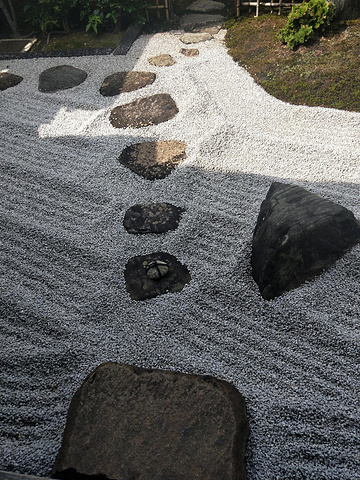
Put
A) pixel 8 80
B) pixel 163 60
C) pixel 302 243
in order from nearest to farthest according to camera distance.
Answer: pixel 302 243, pixel 8 80, pixel 163 60

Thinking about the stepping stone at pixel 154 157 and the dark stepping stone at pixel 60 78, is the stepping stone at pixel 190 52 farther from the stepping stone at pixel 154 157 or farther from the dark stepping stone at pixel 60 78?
the stepping stone at pixel 154 157

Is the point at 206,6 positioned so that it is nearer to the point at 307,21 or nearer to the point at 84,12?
the point at 84,12

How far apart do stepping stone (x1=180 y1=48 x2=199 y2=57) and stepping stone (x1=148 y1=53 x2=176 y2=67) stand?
27 cm

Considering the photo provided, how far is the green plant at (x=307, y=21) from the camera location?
556 cm

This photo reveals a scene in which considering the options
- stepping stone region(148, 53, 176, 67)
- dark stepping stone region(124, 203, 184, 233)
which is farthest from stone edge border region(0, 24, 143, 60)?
dark stepping stone region(124, 203, 184, 233)

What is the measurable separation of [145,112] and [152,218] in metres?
2.15

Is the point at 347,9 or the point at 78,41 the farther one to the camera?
the point at 78,41

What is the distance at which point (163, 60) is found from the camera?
20.7 ft

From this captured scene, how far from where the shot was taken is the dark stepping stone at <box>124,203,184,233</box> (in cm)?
349

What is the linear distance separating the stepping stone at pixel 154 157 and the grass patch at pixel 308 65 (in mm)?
1783

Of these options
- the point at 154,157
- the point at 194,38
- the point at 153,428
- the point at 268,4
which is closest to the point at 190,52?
the point at 194,38

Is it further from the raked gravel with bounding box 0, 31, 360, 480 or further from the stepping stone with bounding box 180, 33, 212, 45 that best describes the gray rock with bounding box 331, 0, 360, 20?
the stepping stone with bounding box 180, 33, 212, 45

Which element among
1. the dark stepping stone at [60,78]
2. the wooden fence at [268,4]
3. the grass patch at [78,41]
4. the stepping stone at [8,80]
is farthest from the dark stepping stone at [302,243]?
the grass patch at [78,41]

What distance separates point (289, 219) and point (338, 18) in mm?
4705
